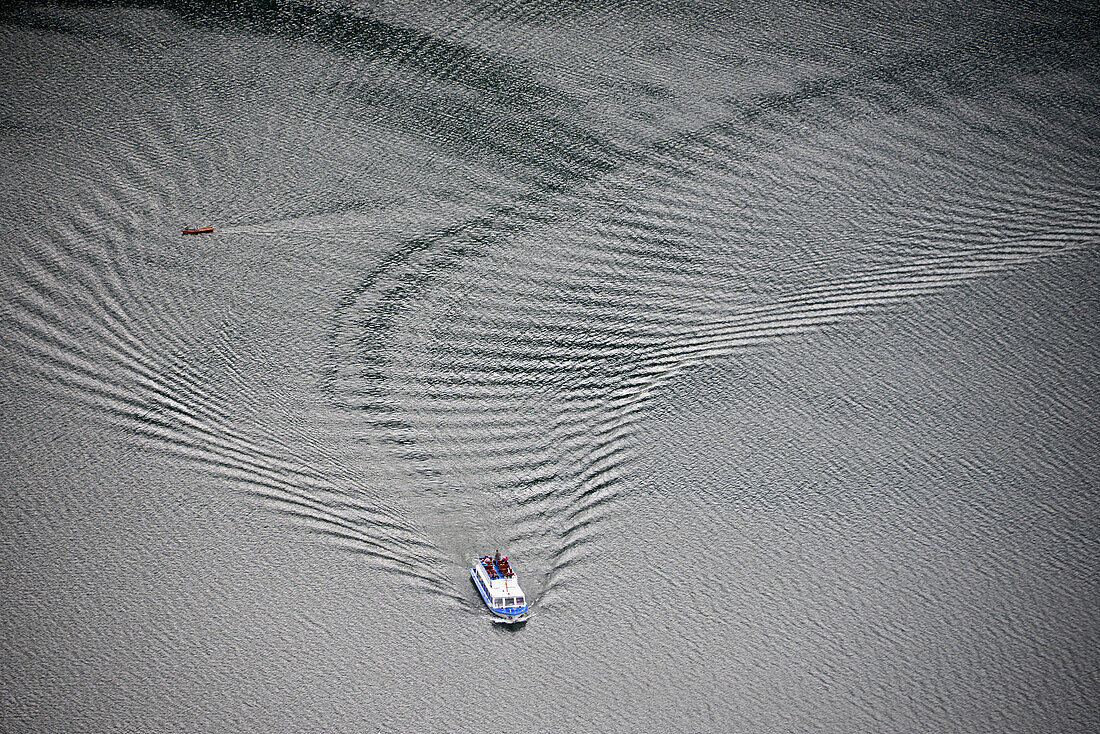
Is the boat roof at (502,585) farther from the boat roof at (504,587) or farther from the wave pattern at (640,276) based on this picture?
the wave pattern at (640,276)

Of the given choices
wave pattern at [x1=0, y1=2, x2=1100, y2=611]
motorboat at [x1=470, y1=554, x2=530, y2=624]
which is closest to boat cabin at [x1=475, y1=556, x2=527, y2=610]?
motorboat at [x1=470, y1=554, x2=530, y2=624]

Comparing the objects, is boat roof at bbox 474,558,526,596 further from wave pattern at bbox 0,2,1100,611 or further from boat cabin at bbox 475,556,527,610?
wave pattern at bbox 0,2,1100,611

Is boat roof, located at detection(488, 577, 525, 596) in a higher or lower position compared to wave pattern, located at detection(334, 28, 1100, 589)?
lower

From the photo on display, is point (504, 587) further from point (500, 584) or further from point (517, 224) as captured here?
point (517, 224)

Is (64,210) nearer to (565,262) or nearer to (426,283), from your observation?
(426,283)

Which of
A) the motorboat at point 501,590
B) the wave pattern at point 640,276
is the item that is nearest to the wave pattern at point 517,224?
the wave pattern at point 640,276

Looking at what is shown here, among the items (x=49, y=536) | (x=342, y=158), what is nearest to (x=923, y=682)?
(x=49, y=536)

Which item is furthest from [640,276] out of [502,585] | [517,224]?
[502,585]
